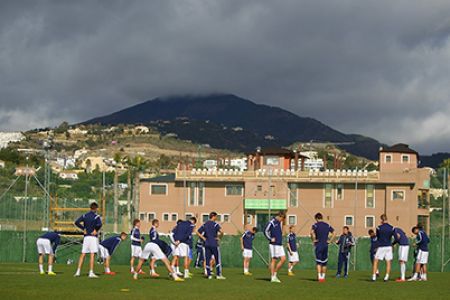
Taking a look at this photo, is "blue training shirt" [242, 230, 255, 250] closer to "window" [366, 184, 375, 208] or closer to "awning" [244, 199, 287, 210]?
"awning" [244, 199, 287, 210]

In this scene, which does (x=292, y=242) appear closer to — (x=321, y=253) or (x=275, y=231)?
(x=275, y=231)

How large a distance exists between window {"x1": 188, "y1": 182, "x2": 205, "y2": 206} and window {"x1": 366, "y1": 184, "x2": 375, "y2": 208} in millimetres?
16245

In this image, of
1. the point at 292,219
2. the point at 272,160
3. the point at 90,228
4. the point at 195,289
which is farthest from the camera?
the point at 272,160

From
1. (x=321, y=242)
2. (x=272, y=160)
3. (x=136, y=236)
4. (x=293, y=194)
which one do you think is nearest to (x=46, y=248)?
(x=136, y=236)

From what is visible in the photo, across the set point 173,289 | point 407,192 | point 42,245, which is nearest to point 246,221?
point 407,192

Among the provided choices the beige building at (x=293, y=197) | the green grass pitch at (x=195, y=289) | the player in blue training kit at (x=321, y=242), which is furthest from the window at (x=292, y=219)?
the green grass pitch at (x=195, y=289)

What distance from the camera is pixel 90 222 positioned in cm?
2605

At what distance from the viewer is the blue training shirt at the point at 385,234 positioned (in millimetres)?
27981

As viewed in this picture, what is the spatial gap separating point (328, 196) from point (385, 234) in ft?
195

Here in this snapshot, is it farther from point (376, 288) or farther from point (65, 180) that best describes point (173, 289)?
point (65, 180)

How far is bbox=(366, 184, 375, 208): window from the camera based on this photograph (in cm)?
8606

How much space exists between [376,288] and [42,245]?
10818 millimetres

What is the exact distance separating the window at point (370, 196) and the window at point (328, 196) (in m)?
3.51

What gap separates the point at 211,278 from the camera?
27.7 meters
